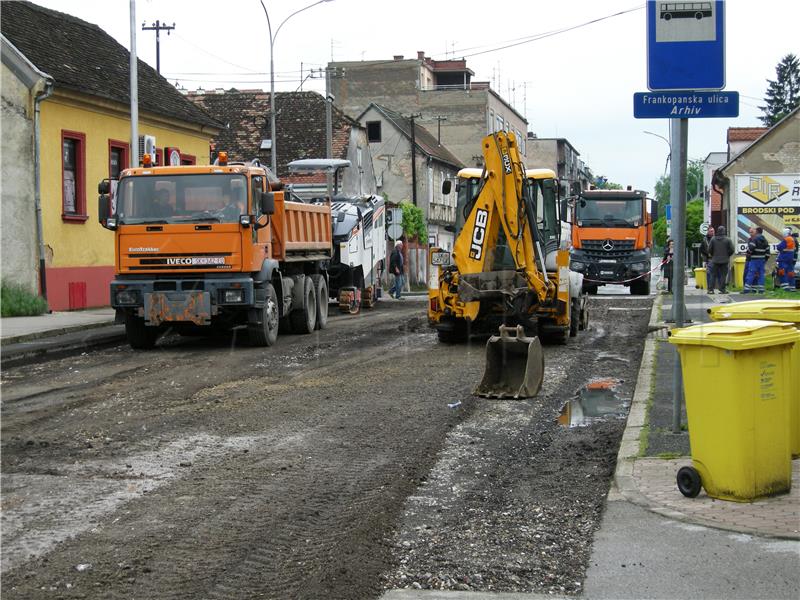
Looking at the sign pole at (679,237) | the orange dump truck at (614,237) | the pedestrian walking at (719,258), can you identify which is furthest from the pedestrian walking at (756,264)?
the sign pole at (679,237)

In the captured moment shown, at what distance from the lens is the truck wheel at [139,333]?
17.6m

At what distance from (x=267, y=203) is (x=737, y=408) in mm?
11591

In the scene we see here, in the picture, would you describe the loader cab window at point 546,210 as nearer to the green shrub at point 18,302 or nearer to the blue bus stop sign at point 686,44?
the blue bus stop sign at point 686,44

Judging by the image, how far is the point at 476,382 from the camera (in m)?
13.0

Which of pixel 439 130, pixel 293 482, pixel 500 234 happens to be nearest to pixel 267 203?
pixel 500 234

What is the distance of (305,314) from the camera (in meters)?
20.1

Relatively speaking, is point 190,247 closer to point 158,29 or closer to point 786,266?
point 786,266

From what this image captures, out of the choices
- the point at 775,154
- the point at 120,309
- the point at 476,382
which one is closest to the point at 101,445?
the point at 476,382

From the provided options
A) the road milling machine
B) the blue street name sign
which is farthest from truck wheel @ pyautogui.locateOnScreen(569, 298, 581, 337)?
the blue street name sign

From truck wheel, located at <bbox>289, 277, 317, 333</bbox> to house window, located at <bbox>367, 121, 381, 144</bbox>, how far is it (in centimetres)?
4704

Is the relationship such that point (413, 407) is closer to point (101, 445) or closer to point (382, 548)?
point (101, 445)

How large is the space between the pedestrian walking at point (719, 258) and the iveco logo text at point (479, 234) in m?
13.9

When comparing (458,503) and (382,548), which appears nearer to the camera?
(382,548)

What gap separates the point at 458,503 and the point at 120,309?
11.3 m
